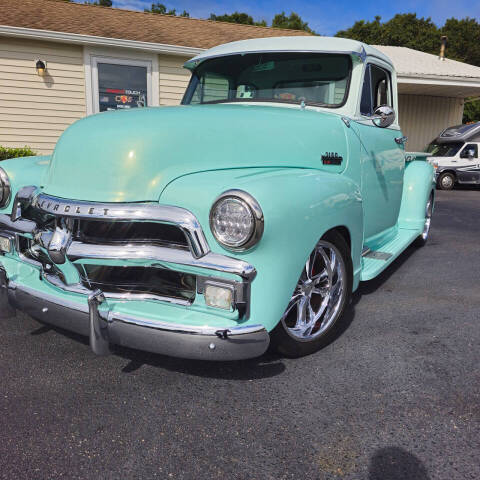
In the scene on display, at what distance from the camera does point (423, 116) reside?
17.3 meters

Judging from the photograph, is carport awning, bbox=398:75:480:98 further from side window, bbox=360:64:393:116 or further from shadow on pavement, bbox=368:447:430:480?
shadow on pavement, bbox=368:447:430:480

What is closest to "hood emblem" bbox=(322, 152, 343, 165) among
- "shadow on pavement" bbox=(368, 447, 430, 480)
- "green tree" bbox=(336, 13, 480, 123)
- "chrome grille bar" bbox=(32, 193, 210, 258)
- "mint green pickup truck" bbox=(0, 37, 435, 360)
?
"mint green pickup truck" bbox=(0, 37, 435, 360)

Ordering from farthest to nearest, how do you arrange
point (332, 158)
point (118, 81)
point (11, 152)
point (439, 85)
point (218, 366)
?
point (439, 85) < point (118, 81) < point (11, 152) < point (332, 158) < point (218, 366)

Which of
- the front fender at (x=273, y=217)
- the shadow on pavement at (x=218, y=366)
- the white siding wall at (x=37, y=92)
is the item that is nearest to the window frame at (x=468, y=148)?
the white siding wall at (x=37, y=92)

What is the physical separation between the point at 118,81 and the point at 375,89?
7.23 metres

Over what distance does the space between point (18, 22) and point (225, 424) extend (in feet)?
31.4

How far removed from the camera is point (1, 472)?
1.67 meters

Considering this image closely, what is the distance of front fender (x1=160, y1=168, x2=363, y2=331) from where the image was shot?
1963 mm

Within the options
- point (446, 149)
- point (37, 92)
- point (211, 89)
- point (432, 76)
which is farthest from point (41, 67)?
point (432, 76)

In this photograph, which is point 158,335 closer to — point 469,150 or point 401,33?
point 469,150

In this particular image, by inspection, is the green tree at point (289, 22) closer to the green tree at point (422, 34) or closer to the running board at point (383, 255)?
the green tree at point (422, 34)

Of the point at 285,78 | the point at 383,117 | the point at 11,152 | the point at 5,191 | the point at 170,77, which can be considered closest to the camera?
the point at 5,191

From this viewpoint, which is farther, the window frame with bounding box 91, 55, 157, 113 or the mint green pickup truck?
the window frame with bounding box 91, 55, 157, 113

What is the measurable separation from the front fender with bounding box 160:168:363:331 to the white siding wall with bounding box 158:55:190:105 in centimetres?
819
